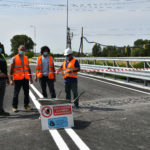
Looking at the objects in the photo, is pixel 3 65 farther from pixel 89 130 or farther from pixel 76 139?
pixel 76 139

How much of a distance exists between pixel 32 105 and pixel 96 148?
4.18 m

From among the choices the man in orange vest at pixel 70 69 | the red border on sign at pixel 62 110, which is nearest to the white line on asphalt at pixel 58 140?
the red border on sign at pixel 62 110

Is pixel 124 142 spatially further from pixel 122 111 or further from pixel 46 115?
pixel 122 111

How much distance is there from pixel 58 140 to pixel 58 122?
0.77 metres

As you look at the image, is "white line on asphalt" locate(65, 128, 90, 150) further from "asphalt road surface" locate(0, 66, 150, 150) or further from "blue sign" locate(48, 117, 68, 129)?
"blue sign" locate(48, 117, 68, 129)

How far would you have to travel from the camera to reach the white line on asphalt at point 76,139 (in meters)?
4.16

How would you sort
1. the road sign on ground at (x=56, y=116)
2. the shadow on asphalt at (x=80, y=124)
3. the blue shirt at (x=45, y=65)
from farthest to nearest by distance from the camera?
the blue shirt at (x=45, y=65)
the shadow on asphalt at (x=80, y=124)
the road sign on ground at (x=56, y=116)

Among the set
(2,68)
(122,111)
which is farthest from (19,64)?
(122,111)

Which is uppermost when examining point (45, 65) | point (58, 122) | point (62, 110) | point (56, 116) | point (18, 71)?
point (45, 65)

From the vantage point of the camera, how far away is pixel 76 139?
456 cm

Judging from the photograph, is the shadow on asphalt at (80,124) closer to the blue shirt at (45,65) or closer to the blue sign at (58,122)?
the blue sign at (58,122)

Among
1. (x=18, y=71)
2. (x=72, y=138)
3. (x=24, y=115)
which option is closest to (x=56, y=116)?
(x=72, y=138)

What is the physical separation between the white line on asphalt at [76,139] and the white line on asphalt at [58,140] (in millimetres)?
211

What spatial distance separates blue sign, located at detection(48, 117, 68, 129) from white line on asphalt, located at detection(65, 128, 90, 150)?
0.48 feet
